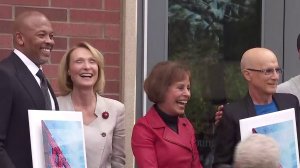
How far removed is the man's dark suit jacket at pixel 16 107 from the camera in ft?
17.6

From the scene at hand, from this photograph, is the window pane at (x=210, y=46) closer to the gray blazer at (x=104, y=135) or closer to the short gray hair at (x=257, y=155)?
the gray blazer at (x=104, y=135)

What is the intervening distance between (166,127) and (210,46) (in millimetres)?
2013

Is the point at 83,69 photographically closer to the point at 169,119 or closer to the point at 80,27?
the point at 169,119

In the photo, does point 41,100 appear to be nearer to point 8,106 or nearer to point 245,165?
point 8,106

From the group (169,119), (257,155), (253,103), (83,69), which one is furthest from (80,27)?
(257,155)

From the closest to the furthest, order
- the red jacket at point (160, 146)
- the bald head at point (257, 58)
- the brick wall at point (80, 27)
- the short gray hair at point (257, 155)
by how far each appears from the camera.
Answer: the short gray hair at point (257, 155) < the red jacket at point (160, 146) < the bald head at point (257, 58) < the brick wall at point (80, 27)

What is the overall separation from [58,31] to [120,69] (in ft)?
1.90

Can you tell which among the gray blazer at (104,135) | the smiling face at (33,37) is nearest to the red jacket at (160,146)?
the gray blazer at (104,135)

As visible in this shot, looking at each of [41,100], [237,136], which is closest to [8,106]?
[41,100]

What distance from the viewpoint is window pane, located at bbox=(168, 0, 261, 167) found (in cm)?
782

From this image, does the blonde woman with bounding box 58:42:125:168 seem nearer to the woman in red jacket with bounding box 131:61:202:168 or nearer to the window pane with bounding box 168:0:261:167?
the woman in red jacket with bounding box 131:61:202:168

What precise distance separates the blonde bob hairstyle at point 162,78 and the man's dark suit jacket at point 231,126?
15.2 inches

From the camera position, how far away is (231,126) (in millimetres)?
5938

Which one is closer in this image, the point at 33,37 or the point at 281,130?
the point at 33,37
